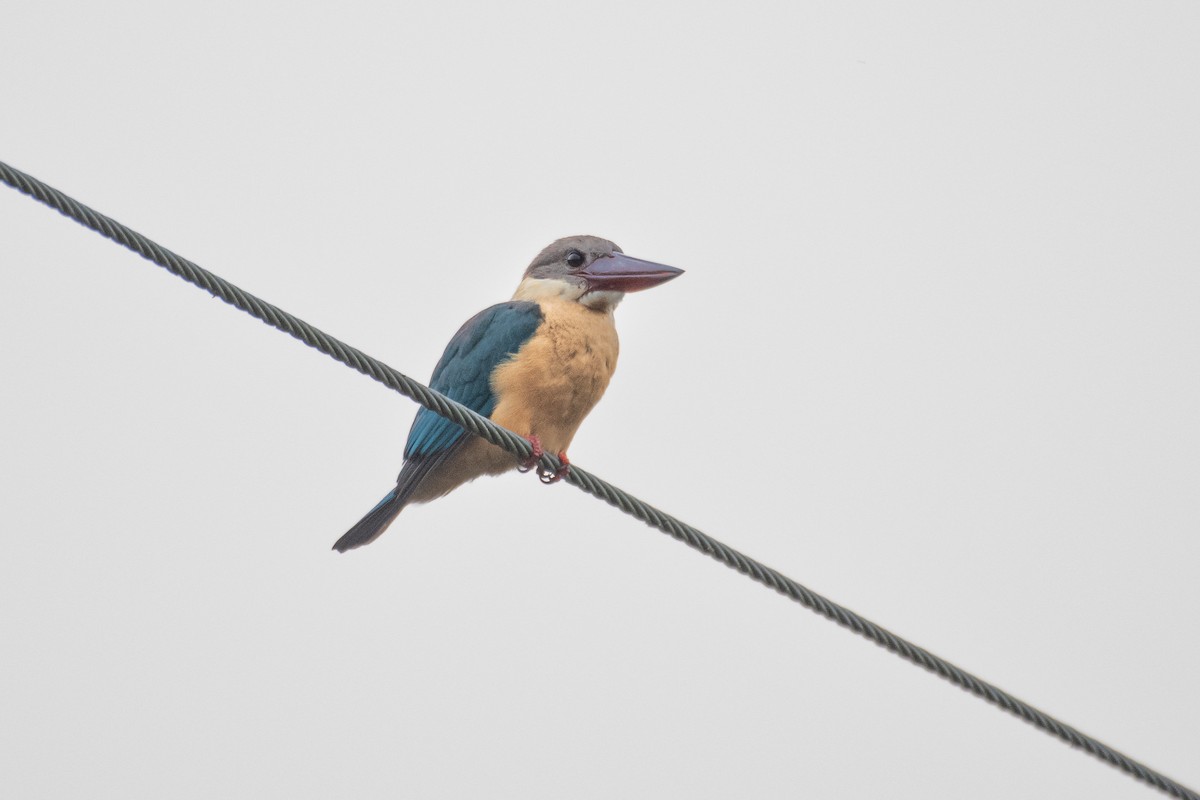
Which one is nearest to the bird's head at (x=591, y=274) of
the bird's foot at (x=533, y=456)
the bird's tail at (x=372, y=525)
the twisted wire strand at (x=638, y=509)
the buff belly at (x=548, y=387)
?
the buff belly at (x=548, y=387)

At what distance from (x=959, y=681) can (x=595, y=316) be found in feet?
6.67

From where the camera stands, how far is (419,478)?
4430mm

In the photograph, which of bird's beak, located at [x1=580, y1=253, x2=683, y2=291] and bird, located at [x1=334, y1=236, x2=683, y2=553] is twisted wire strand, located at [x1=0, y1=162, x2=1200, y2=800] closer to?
bird, located at [x1=334, y1=236, x2=683, y2=553]

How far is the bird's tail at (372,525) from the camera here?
14.6 ft

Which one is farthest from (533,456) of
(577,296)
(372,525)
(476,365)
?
(577,296)

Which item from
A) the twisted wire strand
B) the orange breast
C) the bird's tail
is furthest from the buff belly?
the twisted wire strand

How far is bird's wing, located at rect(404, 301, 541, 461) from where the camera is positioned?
14.3 ft

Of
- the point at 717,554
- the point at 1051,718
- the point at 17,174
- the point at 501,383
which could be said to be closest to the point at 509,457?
the point at 501,383

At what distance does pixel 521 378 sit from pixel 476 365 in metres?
0.26

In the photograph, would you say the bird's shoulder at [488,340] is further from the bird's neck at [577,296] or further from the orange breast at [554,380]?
the bird's neck at [577,296]

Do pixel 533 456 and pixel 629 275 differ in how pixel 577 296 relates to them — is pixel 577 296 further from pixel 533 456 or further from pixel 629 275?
pixel 533 456

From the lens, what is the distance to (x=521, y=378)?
426 cm

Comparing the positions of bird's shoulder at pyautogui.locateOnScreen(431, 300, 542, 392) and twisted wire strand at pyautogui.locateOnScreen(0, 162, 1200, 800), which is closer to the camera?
twisted wire strand at pyautogui.locateOnScreen(0, 162, 1200, 800)

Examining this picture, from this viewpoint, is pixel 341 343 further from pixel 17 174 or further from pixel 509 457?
pixel 509 457
